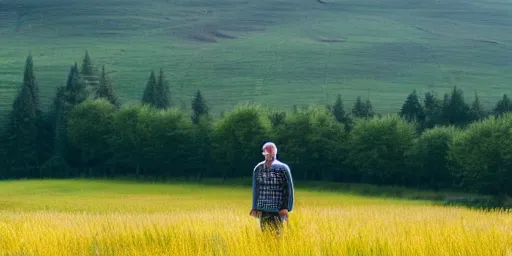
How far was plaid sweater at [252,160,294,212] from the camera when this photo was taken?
13406 millimetres

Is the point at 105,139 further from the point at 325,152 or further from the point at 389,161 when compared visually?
the point at 389,161

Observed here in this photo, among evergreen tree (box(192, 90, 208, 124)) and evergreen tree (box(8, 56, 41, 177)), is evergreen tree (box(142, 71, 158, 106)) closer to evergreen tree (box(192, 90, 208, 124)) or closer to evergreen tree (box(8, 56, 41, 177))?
evergreen tree (box(192, 90, 208, 124))

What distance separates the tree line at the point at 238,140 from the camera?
3516 inches

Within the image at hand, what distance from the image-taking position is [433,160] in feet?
292

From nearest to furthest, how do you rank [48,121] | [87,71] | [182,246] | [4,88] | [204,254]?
[204,254] < [182,246] < [48,121] < [87,71] < [4,88]

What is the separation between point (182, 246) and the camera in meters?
10.0

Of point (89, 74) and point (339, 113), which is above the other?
point (89, 74)

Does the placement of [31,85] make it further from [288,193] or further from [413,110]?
[288,193]

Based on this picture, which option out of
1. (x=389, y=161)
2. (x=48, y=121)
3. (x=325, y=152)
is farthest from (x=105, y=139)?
(x=389, y=161)

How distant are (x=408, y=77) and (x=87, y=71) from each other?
93751 millimetres

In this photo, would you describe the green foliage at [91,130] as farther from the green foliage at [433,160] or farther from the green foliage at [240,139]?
the green foliage at [433,160]

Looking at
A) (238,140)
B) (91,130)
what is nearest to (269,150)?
(238,140)

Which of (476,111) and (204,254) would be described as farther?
(476,111)

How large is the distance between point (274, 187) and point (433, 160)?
7886cm
